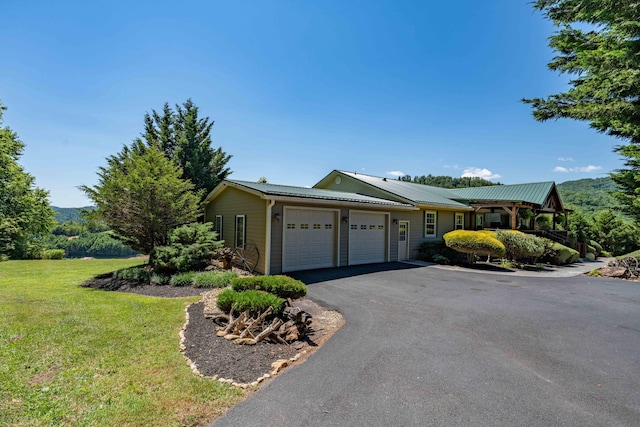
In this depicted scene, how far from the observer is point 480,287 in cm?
882

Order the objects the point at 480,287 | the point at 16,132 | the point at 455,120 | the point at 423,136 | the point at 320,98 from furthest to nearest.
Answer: the point at 16,132 → the point at 423,136 → the point at 455,120 → the point at 320,98 → the point at 480,287

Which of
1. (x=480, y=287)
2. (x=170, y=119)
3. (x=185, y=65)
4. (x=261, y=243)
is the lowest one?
(x=480, y=287)

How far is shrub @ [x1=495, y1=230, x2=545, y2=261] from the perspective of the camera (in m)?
12.8

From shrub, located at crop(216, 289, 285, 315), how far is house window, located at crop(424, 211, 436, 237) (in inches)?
489

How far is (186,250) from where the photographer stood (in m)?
9.18

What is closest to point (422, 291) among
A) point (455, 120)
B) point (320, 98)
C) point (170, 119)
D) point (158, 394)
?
point (158, 394)

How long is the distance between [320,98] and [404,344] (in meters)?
12.7

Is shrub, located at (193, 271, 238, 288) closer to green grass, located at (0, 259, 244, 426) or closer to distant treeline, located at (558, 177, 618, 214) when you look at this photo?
green grass, located at (0, 259, 244, 426)

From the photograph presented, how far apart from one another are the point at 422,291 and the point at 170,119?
73.4 feet

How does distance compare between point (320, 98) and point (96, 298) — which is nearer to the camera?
point (96, 298)

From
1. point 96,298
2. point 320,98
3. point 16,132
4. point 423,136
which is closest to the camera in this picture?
point 96,298

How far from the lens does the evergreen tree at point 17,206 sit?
60.7 feet

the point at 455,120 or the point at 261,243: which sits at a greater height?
the point at 455,120

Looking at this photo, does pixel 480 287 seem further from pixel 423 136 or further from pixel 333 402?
pixel 423 136
